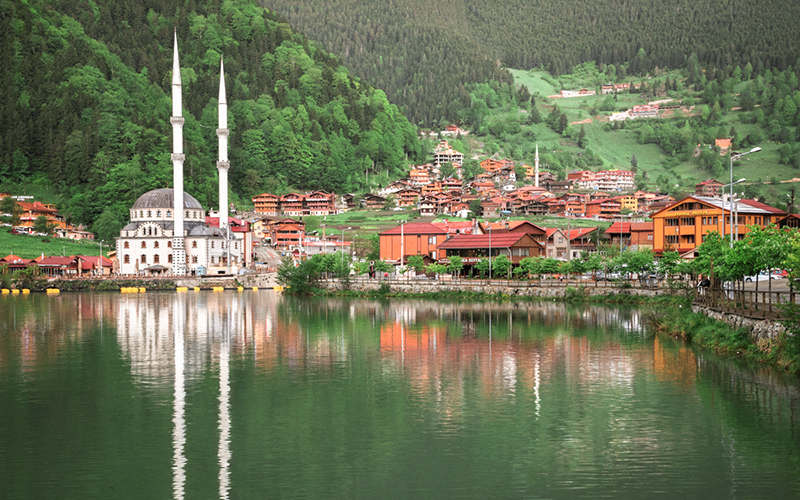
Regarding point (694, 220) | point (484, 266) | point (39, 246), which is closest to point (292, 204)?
point (39, 246)

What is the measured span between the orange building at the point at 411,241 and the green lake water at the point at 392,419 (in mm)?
54461

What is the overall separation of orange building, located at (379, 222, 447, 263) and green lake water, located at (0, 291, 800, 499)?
5446 centimetres

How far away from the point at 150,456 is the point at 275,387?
850cm

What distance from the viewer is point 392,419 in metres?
21.8

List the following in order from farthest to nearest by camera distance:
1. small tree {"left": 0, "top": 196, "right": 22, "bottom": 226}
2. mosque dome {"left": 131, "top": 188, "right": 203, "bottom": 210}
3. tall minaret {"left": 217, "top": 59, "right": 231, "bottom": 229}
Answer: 1. tall minaret {"left": 217, "top": 59, "right": 231, "bottom": 229}
2. small tree {"left": 0, "top": 196, "right": 22, "bottom": 226}
3. mosque dome {"left": 131, "top": 188, "right": 203, "bottom": 210}

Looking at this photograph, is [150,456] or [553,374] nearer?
[150,456]

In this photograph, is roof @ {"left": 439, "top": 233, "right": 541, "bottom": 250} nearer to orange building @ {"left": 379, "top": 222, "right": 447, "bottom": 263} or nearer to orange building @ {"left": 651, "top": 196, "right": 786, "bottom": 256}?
orange building @ {"left": 379, "top": 222, "right": 447, "bottom": 263}

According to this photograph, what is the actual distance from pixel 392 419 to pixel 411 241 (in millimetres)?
75408

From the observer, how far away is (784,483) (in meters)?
16.2

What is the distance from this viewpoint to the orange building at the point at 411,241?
9569 cm

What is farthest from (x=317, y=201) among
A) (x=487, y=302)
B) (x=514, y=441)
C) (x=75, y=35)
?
(x=514, y=441)

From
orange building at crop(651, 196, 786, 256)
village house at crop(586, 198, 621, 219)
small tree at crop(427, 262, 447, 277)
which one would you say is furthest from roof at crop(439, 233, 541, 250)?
village house at crop(586, 198, 621, 219)

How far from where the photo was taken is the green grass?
356 feet

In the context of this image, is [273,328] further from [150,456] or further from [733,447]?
[733,447]
